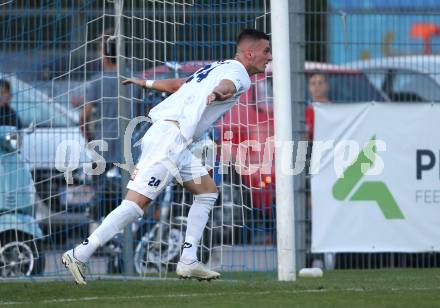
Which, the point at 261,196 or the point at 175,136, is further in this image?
the point at 261,196

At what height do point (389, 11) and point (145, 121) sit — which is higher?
point (389, 11)

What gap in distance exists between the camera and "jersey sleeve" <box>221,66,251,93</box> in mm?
8719

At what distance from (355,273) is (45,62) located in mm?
3602

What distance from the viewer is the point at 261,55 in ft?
30.1

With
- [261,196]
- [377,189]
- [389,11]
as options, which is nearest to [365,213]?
[377,189]

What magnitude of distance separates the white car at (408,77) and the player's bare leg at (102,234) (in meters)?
4.31

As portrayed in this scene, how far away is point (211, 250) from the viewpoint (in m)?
11.3

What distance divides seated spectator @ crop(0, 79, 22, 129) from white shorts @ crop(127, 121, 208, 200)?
2.79 m

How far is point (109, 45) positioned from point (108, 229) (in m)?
3.08

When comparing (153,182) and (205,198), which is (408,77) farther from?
(153,182)

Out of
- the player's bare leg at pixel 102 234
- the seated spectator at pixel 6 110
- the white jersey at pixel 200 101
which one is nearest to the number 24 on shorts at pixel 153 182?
the player's bare leg at pixel 102 234

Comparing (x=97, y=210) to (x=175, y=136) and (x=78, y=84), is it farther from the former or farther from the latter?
(x=175, y=136)

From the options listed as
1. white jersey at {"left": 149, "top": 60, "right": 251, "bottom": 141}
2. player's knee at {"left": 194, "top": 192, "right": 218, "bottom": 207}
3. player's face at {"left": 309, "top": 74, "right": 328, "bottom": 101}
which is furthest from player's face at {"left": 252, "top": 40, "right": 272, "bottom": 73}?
player's face at {"left": 309, "top": 74, "right": 328, "bottom": 101}

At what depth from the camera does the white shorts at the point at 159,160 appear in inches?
342
